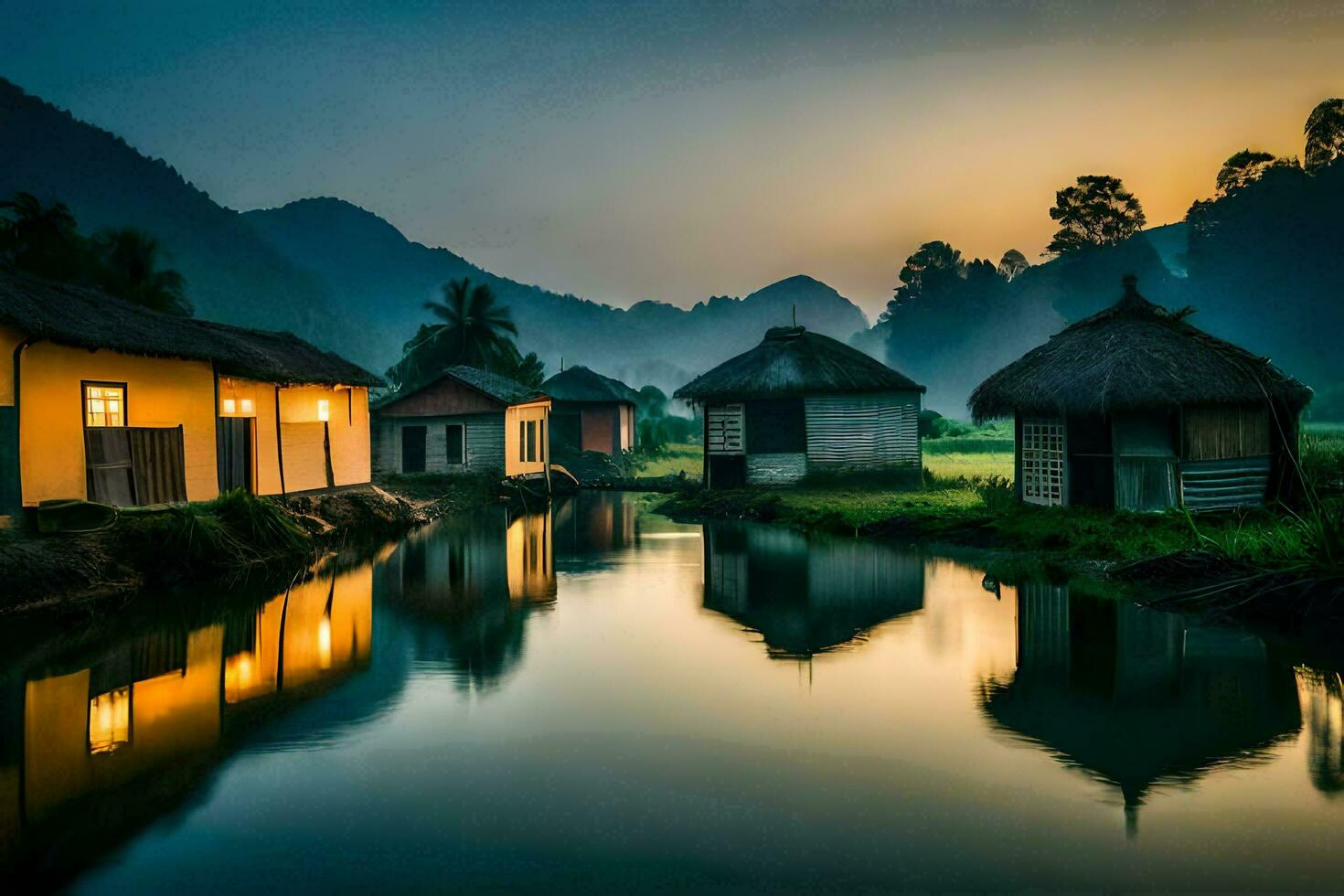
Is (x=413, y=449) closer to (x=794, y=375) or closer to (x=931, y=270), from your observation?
(x=794, y=375)

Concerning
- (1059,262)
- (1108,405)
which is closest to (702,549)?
(1108,405)

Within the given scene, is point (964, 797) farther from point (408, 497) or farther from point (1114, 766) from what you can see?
point (408, 497)

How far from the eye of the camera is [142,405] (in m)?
17.2

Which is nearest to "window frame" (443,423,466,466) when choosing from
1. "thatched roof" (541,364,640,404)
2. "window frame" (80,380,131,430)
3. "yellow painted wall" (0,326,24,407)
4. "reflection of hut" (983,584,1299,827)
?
"thatched roof" (541,364,640,404)

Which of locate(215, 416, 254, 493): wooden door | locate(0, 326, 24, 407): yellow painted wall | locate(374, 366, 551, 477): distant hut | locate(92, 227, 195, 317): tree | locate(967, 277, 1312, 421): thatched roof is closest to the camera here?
locate(0, 326, 24, 407): yellow painted wall

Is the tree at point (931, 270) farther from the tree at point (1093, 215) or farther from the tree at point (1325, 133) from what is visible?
the tree at point (1325, 133)

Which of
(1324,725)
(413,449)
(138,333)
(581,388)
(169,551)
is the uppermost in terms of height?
(581,388)

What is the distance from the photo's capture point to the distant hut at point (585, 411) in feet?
161

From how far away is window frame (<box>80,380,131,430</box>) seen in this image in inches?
626

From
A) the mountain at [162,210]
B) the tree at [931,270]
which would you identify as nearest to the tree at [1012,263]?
the tree at [931,270]

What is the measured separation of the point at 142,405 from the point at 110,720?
10496mm

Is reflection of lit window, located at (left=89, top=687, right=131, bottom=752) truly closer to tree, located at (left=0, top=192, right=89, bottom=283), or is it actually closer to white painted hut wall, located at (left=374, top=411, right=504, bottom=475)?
white painted hut wall, located at (left=374, top=411, right=504, bottom=475)

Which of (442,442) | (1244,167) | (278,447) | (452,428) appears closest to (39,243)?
(442,442)

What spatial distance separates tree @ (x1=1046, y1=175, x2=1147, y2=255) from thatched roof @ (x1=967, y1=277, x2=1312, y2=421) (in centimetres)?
7231
